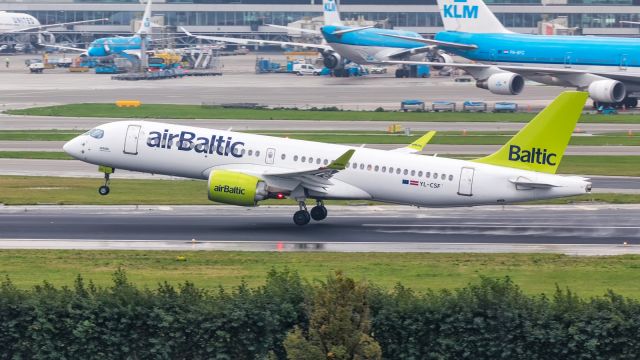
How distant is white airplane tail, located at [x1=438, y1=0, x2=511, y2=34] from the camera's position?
10150cm

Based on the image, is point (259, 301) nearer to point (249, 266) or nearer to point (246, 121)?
point (249, 266)

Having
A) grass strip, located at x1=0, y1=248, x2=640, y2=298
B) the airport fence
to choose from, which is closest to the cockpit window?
grass strip, located at x1=0, y1=248, x2=640, y2=298

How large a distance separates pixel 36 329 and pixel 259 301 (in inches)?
178

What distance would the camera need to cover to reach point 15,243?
39.6 meters

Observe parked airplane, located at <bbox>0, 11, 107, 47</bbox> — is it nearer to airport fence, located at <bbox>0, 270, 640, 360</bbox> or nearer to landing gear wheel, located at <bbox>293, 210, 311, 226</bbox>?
landing gear wheel, located at <bbox>293, 210, 311, 226</bbox>

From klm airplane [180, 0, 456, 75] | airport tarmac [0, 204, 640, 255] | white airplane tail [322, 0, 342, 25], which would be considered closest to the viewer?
airport tarmac [0, 204, 640, 255]

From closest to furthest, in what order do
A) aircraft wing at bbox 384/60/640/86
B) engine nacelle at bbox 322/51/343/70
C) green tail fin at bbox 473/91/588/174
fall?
green tail fin at bbox 473/91/588/174 < aircraft wing at bbox 384/60/640/86 < engine nacelle at bbox 322/51/343/70

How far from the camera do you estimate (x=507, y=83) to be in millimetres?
93938

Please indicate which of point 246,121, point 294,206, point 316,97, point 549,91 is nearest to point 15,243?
point 294,206

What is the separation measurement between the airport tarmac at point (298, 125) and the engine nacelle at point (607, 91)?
250 inches

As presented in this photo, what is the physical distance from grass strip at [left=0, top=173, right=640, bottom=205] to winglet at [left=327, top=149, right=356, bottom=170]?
28.2 ft

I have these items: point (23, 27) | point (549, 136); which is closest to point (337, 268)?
point (549, 136)

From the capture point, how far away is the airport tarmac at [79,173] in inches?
2184

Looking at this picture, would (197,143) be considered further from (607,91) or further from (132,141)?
(607,91)
